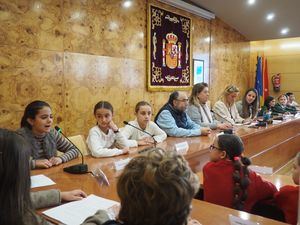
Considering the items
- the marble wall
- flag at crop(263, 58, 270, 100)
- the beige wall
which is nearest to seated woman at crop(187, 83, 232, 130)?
the marble wall

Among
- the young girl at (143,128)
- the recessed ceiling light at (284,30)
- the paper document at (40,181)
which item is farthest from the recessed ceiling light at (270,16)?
the paper document at (40,181)

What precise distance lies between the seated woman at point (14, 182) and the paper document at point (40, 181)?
0.73m

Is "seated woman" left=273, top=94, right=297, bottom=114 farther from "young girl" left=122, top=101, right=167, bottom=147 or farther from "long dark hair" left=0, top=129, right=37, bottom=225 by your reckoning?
"long dark hair" left=0, top=129, right=37, bottom=225

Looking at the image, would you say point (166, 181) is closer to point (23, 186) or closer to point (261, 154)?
point (23, 186)

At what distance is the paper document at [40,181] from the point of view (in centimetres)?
165

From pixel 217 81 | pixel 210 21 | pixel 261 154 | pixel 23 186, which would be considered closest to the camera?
pixel 23 186

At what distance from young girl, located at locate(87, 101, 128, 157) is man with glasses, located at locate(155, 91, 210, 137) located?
877mm

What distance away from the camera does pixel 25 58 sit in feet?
11.2

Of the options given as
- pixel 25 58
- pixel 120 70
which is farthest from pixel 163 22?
pixel 25 58

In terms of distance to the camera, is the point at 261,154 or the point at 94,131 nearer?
the point at 94,131

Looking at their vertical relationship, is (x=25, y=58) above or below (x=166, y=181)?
above

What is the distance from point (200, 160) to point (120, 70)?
2.51m

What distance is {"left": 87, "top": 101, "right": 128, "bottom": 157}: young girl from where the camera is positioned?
234 cm

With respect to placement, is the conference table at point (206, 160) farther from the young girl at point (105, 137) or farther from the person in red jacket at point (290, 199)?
the person in red jacket at point (290, 199)
